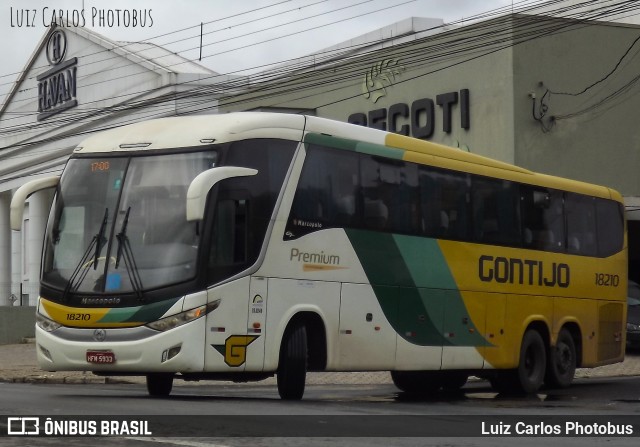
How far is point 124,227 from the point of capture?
15.3m

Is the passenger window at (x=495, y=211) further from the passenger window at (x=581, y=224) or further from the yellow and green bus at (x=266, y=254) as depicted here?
the passenger window at (x=581, y=224)

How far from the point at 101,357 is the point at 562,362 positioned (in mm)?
9642

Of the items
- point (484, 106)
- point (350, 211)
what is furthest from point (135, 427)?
point (484, 106)

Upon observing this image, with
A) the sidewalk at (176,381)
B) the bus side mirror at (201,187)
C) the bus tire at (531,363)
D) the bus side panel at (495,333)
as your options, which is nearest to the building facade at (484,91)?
the sidewalk at (176,381)

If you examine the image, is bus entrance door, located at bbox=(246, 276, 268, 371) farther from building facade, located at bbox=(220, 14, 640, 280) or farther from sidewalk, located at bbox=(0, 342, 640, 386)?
building facade, located at bbox=(220, 14, 640, 280)

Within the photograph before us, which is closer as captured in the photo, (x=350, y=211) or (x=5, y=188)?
(x=350, y=211)

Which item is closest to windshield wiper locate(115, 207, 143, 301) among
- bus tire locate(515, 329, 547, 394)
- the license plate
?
the license plate

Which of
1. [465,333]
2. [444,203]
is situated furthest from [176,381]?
[444,203]

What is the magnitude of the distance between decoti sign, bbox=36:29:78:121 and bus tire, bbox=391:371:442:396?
95.7ft

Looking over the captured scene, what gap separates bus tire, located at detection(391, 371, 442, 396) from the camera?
20891mm

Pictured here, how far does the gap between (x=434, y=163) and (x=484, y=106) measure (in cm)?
1390

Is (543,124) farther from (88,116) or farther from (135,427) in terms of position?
(135,427)

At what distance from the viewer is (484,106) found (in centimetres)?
3234

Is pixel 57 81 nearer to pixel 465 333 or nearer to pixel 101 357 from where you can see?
pixel 465 333
